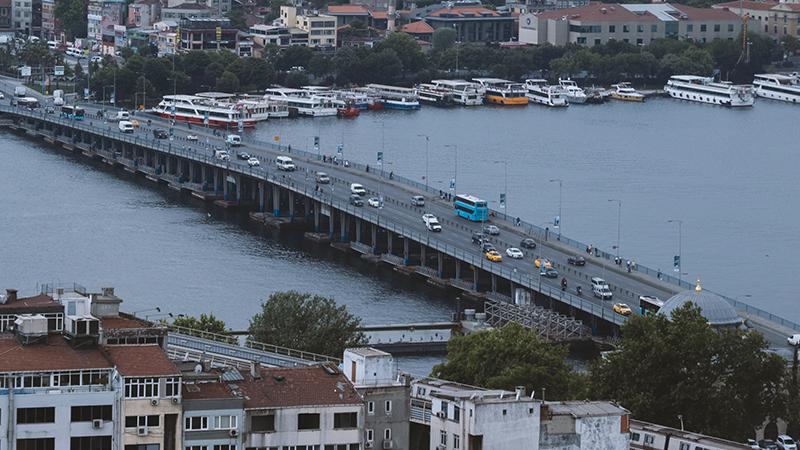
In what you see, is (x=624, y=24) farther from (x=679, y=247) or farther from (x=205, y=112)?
(x=679, y=247)

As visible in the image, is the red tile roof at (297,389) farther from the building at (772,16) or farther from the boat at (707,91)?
the building at (772,16)

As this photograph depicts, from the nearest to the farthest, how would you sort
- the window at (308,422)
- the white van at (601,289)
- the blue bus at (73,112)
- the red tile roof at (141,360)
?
the red tile roof at (141,360) < the window at (308,422) < the white van at (601,289) < the blue bus at (73,112)

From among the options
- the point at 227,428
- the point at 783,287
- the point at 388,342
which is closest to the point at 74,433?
the point at 227,428

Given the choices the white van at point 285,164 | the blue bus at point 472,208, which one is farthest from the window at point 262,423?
the white van at point 285,164

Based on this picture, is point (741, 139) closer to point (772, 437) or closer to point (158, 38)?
point (158, 38)

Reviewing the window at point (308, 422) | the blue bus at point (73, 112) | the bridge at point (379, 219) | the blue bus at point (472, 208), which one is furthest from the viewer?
the blue bus at point (73, 112)

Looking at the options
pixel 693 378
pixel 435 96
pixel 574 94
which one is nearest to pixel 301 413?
pixel 693 378

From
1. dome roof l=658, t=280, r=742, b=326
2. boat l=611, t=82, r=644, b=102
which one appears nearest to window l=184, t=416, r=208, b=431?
dome roof l=658, t=280, r=742, b=326
